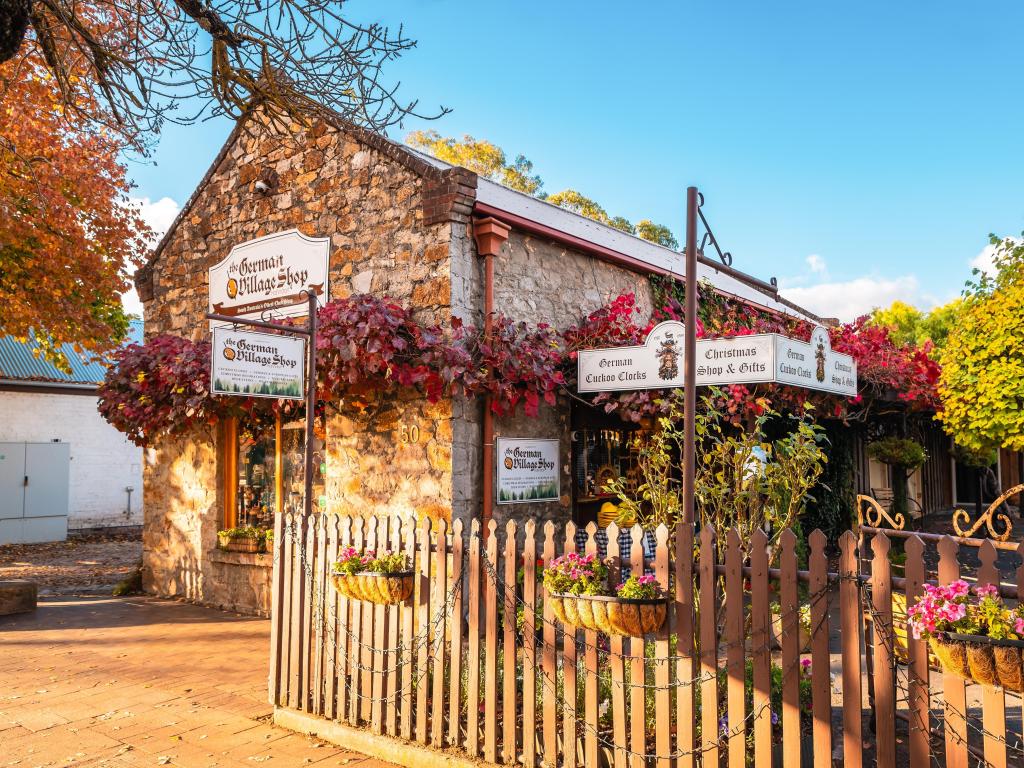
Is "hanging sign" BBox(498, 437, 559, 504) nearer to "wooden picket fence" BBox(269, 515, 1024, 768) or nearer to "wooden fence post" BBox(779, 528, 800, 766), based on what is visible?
"wooden picket fence" BBox(269, 515, 1024, 768)

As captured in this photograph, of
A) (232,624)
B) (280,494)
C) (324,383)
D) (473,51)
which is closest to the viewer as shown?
(473,51)

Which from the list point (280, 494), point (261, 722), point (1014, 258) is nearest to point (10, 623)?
point (280, 494)

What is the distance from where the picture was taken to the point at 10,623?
28.8 feet

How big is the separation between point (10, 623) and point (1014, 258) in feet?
37.8

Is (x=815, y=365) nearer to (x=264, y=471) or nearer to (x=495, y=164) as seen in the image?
(x=264, y=471)

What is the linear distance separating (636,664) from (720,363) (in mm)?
3660

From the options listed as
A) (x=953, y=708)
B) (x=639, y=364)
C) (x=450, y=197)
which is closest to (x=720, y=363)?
(x=639, y=364)

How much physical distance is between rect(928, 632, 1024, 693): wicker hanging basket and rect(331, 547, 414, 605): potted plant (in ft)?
8.94

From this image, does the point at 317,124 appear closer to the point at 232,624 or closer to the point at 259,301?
the point at 259,301

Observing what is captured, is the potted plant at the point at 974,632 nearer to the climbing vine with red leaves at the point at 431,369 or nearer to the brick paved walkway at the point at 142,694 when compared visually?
A: the brick paved walkway at the point at 142,694

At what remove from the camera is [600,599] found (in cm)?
371

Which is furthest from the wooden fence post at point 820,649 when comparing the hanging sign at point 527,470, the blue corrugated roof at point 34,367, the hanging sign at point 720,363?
the blue corrugated roof at point 34,367

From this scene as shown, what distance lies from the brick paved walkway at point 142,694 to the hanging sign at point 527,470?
2.53 meters

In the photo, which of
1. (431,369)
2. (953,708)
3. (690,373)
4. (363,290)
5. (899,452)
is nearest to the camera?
(953,708)
